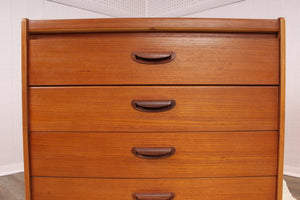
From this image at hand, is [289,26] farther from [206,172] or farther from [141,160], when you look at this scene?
[141,160]

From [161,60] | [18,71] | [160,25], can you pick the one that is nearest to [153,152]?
[161,60]

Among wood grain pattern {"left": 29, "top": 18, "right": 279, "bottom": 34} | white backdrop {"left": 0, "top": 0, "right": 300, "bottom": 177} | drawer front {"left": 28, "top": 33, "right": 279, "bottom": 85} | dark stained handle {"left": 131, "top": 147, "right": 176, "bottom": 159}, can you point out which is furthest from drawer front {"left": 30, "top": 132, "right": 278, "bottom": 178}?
white backdrop {"left": 0, "top": 0, "right": 300, "bottom": 177}

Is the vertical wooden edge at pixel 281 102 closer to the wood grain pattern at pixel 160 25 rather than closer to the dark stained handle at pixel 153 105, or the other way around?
the wood grain pattern at pixel 160 25

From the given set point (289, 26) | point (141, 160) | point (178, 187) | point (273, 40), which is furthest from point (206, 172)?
point (289, 26)

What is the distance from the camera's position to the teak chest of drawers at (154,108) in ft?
1.95

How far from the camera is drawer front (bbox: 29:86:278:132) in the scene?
60cm

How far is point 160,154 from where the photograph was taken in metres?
0.60

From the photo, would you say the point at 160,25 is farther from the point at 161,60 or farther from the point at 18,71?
the point at 18,71


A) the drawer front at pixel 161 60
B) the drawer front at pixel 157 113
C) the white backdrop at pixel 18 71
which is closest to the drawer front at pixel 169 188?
the drawer front at pixel 157 113

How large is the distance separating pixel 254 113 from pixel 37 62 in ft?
2.45

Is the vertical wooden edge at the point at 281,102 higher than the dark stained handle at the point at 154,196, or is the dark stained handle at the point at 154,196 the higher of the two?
the vertical wooden edge at the point at 281,102

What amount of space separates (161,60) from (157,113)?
0.18 metres

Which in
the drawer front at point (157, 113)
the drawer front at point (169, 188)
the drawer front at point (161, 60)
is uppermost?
the drawer front at point (161, 60)

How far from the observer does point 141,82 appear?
60 cm
